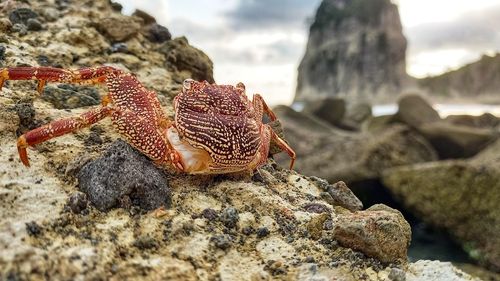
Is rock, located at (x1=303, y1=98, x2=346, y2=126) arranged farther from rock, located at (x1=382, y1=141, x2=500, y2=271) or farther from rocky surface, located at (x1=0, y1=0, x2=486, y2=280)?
rocky surface, located at (x1=0, y1=0, x2=486, y2=280)

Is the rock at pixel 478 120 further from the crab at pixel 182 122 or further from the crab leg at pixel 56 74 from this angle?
the crab leg at pixel 56 74

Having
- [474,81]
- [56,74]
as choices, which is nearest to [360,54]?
[474,81]

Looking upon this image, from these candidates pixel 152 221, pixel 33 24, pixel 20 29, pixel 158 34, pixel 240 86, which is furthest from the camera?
pixel 158 34

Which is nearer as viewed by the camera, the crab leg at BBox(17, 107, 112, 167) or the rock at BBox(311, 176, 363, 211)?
the crab leg at BBox(17, 107, 112, 167)

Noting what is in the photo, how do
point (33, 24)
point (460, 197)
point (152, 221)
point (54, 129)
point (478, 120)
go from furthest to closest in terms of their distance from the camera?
point (478, 120) → point (460, 197) → point (33, 24) → point (54, 129) → point (152, 221)

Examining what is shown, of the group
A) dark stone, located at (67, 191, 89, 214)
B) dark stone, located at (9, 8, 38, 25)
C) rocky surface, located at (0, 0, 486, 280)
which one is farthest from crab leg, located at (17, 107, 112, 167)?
dark stone, located at (9, 8, 38, 25)

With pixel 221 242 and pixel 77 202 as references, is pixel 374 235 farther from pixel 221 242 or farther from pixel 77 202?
pixel 77 202

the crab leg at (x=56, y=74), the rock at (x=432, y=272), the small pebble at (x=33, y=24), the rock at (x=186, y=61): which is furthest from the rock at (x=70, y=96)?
the rock at (x=432, y=272)
